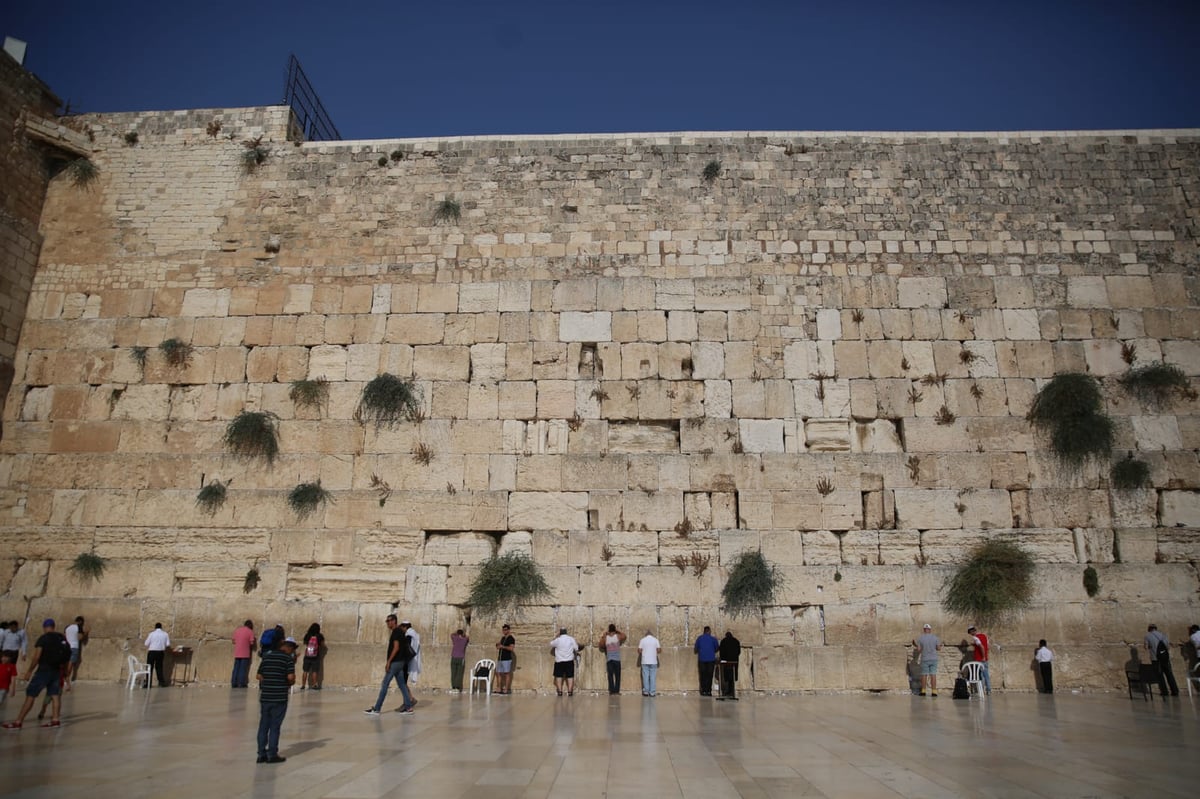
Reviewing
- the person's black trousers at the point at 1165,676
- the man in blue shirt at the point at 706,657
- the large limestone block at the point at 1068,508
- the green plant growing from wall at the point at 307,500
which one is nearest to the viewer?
the person's black trousers at the point at 1165,676

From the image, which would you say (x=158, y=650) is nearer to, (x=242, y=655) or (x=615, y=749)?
(x=242, y=655)

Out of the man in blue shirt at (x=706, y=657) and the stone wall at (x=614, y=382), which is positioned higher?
the stone wall at (x=614, y=382)

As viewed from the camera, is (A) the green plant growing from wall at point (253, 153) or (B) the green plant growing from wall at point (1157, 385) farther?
(A) the green plant growing from wall at point (253, 153)

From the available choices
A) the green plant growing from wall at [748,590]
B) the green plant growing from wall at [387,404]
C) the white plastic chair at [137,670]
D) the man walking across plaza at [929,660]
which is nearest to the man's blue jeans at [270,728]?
the white plastic chair at [137,670]

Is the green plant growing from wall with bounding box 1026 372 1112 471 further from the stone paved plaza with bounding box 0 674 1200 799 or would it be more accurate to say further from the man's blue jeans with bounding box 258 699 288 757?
→ the man's blue jeans with bounding box 258 699 288 757

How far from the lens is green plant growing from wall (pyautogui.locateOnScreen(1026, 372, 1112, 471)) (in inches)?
425

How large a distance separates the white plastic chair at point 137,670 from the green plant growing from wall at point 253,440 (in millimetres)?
2986

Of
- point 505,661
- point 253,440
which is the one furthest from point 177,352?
point 505,661

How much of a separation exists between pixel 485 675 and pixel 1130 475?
362 inches

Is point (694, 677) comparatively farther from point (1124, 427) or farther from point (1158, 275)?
point (1158, 275)

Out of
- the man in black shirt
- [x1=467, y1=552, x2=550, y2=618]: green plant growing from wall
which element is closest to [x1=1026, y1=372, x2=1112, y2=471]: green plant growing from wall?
the man in black shirt

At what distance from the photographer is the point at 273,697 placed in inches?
226

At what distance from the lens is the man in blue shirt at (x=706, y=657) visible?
380 inches

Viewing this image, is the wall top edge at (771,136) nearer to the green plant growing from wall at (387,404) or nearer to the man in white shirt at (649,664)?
the green plant growing from wall at (387,404)
